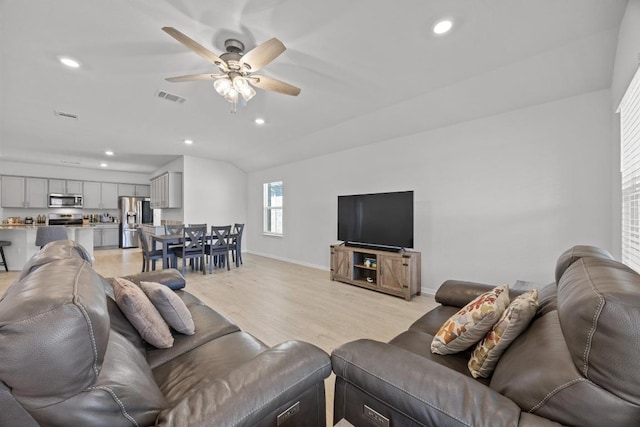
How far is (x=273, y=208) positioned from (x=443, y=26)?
5657mm

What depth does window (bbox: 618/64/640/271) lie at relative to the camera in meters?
1.86

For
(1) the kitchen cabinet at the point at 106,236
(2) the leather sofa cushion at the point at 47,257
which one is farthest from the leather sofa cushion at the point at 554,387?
(1) the kitchen cabinet at the point at 106,236

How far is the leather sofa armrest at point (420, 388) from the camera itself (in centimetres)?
76

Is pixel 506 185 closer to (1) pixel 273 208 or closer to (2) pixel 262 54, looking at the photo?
(2) pixel 262 54

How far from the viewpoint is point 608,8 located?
6.17 feet

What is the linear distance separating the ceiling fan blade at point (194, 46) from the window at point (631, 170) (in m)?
2.95

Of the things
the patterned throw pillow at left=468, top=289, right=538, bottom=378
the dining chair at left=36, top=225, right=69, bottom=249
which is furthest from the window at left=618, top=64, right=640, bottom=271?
the dining chair at left=36, top=225, right=69, bottom=249

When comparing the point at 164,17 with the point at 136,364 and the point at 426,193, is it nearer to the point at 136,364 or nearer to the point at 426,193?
the point at 136,364

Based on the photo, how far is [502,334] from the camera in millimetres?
1120

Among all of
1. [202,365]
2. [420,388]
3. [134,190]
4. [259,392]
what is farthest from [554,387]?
[134,190]

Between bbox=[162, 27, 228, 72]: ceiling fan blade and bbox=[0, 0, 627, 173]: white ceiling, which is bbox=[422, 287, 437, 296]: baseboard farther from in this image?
bbox=[162, 27, 228, 72]: ceiling fan blade

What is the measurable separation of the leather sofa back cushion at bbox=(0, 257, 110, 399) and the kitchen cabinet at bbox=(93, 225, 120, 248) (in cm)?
976

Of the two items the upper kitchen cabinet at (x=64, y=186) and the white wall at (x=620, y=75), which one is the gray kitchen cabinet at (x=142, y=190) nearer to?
the upper kitchen cabinet at (x=64, y=186)

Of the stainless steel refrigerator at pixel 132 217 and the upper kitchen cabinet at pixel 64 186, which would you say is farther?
the stainless steel refrigerator at pixel 132 217
